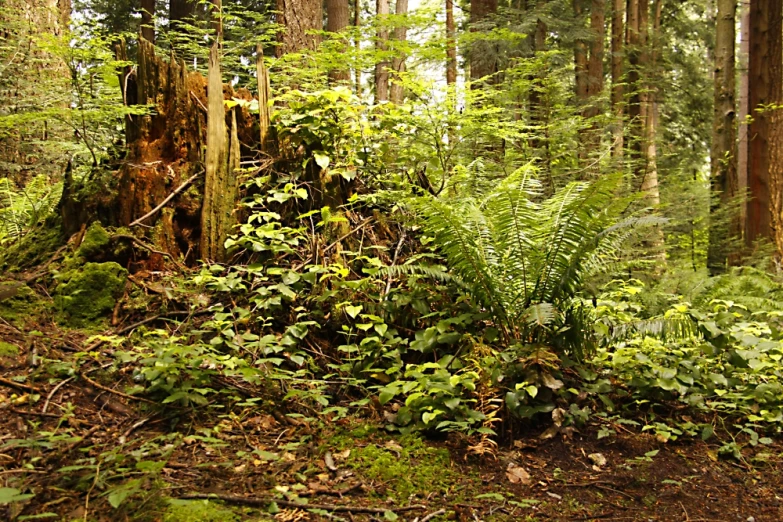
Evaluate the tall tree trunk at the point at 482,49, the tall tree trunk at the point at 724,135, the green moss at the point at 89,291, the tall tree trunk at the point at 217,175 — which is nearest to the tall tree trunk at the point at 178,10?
the tall tree trunk at the point at 482,49

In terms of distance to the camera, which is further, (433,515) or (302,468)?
(302,468)

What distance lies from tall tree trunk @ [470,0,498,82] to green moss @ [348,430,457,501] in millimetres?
7433

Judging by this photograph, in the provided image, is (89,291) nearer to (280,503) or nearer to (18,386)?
(18,386)

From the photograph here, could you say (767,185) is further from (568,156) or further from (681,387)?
(681,387)

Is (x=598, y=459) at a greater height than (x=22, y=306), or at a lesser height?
lesser

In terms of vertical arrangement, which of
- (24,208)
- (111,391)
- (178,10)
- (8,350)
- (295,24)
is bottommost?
(111,391)

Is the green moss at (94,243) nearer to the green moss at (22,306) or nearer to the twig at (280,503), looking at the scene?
the green moss at (22,306)

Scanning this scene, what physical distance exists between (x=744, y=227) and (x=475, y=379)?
8.60 m

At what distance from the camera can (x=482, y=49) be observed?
8938mm

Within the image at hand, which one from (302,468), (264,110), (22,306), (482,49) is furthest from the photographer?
(482,49)

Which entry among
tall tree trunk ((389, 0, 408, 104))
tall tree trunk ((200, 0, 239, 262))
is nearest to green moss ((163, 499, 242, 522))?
tall tree trunk ((200, 0, 239, 262))

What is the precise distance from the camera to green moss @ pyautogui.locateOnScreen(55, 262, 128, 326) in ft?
11.8

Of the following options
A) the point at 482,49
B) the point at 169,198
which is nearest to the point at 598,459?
the point at 169,198

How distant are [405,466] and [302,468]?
0.51 metres
